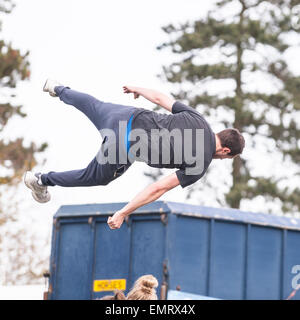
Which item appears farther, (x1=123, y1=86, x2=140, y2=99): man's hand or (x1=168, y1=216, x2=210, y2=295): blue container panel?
(x1=168, y1=216, x2=210, y2=295): blue container panel

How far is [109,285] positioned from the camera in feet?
38.2

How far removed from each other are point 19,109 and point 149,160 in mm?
16193

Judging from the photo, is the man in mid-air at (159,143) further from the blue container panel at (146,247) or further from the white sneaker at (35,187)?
the blue container panel at (146,247)

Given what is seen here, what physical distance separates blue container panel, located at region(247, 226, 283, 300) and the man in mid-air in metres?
5.67

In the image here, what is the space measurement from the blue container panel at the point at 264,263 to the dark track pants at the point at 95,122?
18.0 ft

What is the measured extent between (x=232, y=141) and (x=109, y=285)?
5.84m

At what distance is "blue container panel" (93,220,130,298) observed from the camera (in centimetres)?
1159

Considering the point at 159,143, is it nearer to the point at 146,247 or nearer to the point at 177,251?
the point at 177,251

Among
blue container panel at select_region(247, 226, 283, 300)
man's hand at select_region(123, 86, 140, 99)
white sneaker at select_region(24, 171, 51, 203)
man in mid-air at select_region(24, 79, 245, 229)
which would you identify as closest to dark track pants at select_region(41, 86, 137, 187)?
man in mid-air at select_region(24, 79, 245, 229)

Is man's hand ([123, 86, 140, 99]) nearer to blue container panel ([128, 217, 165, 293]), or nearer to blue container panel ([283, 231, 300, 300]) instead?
blue container panel ([128, 217, 165, 293])

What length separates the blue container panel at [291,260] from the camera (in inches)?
480

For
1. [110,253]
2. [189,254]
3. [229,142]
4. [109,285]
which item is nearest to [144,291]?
[229,142]

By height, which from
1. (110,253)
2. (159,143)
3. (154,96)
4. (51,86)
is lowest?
(159,143)

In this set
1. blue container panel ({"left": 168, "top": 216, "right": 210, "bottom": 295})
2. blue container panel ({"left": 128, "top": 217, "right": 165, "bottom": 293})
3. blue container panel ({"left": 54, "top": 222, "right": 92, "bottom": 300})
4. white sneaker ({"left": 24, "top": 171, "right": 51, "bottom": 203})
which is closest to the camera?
white sneaker ({"left": 24, "top": 171, "right": 51, "bottom": 203})
